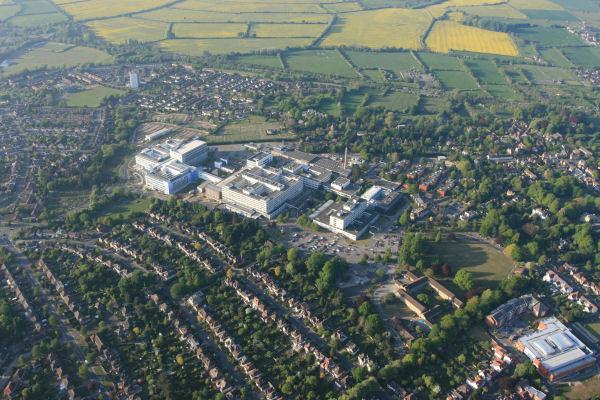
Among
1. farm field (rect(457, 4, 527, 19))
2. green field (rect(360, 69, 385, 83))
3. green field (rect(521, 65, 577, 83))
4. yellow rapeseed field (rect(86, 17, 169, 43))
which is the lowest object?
yellow rapeseed field (rect(86, 17, 169, 43))

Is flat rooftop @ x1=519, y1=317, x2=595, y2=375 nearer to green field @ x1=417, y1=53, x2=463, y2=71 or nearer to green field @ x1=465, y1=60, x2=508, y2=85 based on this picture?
green field @ x1=465, y1=60, x2=508, y2=85

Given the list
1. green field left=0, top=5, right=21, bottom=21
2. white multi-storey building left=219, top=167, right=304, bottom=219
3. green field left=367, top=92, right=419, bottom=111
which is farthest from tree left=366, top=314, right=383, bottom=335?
green field left=0, top=5, right=21, bottom=21

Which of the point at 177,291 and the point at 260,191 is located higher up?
the point at 260,191

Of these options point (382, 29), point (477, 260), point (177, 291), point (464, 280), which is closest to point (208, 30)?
point (382, 29)

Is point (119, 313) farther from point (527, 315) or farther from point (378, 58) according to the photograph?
point (378, 58)

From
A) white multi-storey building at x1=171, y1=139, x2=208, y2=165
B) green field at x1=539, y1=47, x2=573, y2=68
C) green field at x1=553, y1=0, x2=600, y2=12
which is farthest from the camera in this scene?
green field at x1=553, y1=0, x2=600, y2=12

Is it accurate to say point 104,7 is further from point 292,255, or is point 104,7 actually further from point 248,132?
point 292,255
